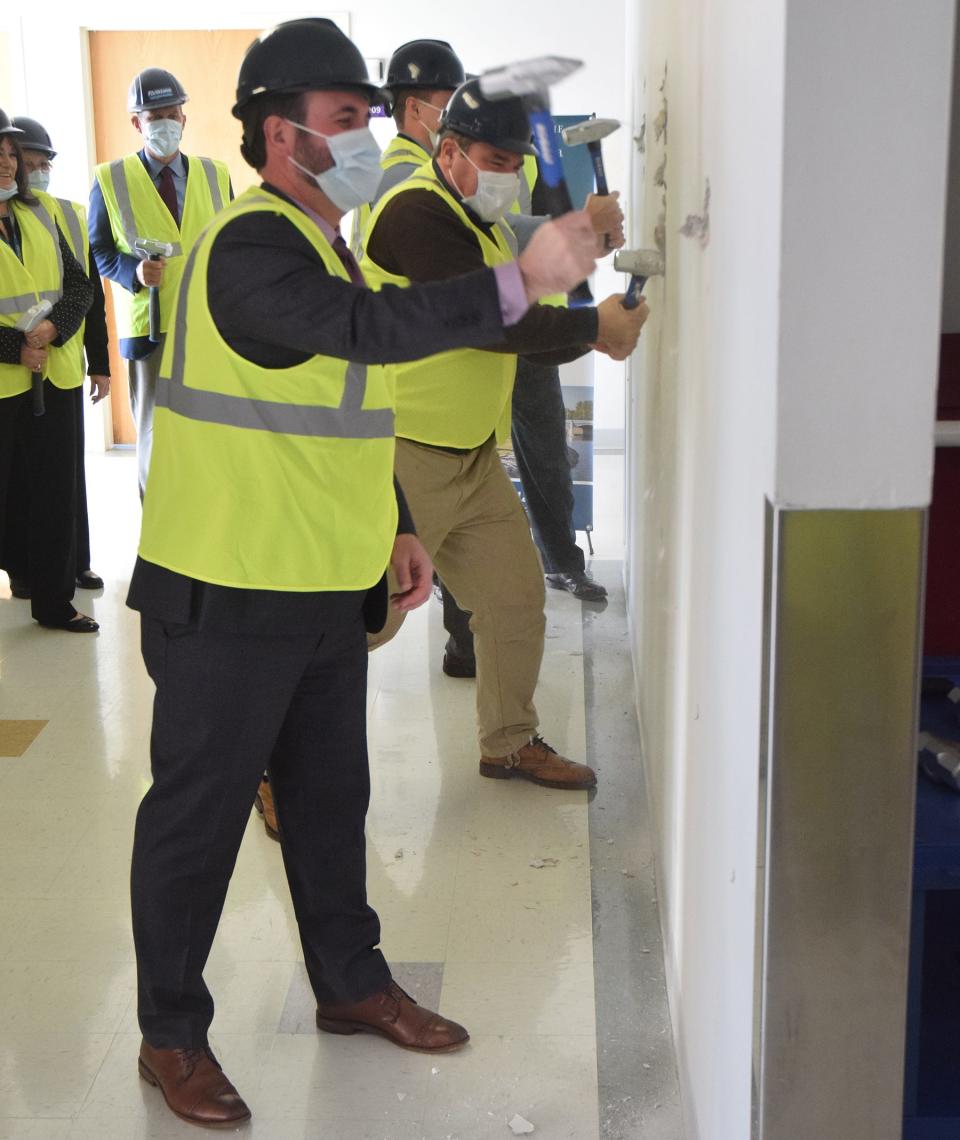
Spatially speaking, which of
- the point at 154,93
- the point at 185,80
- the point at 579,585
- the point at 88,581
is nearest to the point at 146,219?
the point at 154,93

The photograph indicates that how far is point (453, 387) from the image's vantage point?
104 inches

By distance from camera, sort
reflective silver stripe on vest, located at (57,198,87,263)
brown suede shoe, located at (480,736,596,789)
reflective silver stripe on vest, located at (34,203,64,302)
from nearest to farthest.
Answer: brown suede shoe, located at (480,736,596,789) → reflective silver stripe on vest, located at (34,203,64,302) → reflective silver stripe on vest, located at (57,198,87,263)

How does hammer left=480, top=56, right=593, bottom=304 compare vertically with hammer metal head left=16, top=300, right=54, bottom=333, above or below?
above

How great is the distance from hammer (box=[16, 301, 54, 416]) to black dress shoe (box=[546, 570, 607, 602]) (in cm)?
163

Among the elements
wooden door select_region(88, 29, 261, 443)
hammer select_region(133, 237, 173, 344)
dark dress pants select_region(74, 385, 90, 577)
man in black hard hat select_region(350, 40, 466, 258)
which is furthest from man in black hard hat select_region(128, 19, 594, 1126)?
wooden door select_region(88, 29, 261, 443)

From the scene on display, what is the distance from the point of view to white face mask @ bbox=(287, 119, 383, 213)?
1.71 meters

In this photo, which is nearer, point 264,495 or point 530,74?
point 530,74

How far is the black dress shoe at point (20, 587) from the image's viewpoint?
4.45 m

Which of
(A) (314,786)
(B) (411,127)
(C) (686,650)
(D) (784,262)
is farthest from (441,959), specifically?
(B) (411,127)

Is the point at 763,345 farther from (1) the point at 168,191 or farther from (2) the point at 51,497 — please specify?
(1) the point at 168,191

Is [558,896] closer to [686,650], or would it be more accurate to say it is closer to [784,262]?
[686,650]

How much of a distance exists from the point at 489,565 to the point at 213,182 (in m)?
2.33

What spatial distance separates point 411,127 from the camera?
3143mm

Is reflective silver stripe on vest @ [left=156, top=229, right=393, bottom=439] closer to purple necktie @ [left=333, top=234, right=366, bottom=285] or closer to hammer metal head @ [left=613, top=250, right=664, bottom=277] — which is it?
purple necktie @ [left=333, top=234, right=366, bottom=285]
